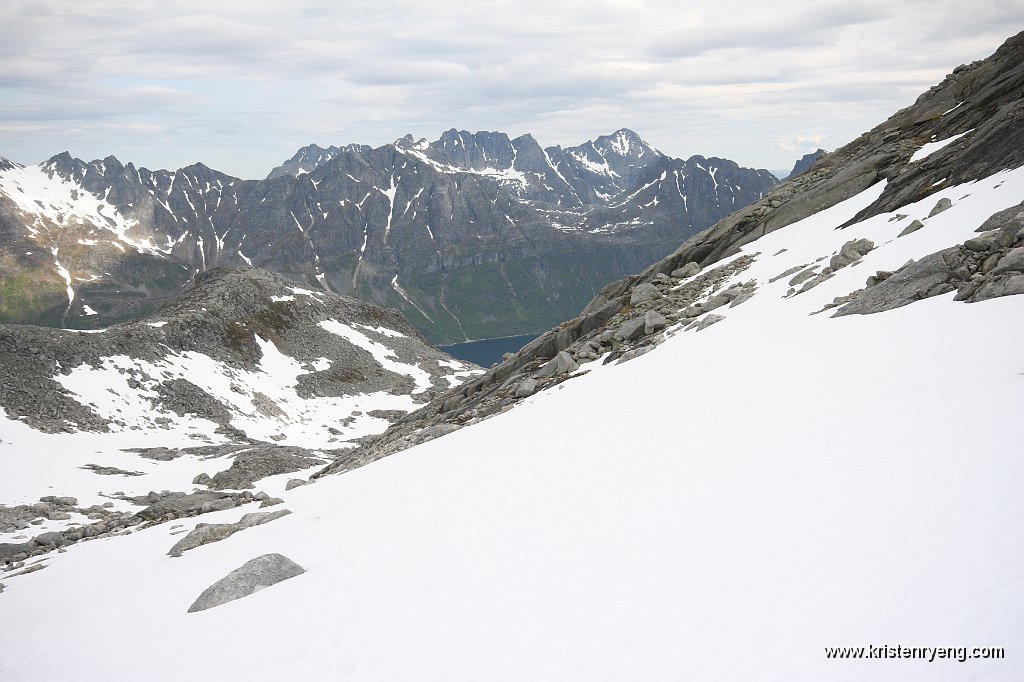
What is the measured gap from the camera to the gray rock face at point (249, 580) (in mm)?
18031

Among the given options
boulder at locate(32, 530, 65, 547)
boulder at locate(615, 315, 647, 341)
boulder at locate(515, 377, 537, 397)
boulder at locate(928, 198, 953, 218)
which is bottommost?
boulder at locate(32, 530, 65, 547)

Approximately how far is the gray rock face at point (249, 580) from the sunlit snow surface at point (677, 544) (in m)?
0.56

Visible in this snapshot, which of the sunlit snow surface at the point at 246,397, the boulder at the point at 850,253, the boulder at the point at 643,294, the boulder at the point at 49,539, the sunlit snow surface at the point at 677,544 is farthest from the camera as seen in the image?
the sunlit snow surface at the point at 246,397

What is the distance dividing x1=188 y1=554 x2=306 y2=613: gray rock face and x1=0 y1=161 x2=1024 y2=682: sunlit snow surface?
560mm

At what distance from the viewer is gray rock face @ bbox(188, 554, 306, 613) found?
59.2ft

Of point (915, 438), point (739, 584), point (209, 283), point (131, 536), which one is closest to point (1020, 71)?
point (915, 438)

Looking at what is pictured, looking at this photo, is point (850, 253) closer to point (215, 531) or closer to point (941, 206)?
point (941, 206)

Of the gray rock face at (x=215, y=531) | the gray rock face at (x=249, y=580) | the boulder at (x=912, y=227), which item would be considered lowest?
the gray rock face at (x=215, y=531)

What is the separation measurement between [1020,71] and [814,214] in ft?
49.0

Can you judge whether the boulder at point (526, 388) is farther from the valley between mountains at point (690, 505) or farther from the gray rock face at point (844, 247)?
the valley between mountains at point (690, 505)

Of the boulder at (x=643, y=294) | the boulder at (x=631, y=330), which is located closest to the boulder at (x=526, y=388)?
the boulder at (x=631, y=330)

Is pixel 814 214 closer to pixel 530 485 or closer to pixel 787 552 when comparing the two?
pixel 530 485

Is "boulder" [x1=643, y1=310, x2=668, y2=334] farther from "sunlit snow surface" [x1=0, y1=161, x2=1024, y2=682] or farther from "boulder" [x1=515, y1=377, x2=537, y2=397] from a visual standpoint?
"sunlit snow surface" [x1=0, y1=161, x2=1024, y2=682]

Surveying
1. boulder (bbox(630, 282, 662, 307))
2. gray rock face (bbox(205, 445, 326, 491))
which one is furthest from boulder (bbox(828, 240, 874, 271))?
gray rock face (bbox(205, 445, 326, 491))
